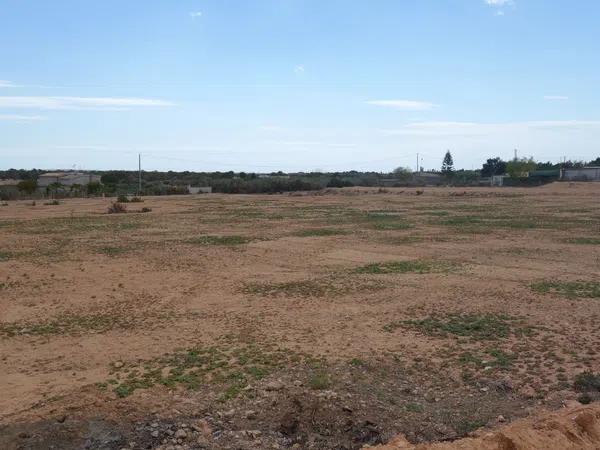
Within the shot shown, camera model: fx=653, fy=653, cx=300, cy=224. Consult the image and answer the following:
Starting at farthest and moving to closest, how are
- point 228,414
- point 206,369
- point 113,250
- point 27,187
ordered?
point 27,187 < point 113,250 < point 206,369 < point 228,414

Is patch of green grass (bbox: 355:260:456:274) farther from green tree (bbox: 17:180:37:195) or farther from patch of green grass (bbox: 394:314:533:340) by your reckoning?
green tree (bbox: 17:180:37:195)

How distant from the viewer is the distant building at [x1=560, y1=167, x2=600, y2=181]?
96.1m

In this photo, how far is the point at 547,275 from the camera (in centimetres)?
1622

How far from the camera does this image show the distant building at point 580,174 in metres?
96.1

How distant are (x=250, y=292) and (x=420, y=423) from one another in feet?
25.7

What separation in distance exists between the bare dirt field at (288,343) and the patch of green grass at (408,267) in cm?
8

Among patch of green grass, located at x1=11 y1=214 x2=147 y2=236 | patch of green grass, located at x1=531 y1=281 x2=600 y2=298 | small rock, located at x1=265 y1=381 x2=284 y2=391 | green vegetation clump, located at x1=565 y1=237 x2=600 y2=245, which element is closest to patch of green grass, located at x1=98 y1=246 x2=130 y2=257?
patch of green grass, located at x1=11 y1=214 x2=147 y2=236

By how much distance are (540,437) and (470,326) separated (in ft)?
16.9

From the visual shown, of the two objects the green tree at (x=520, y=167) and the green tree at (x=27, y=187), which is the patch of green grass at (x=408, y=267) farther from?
the green tree at (x=520, y=167)

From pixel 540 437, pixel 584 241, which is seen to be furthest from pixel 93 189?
pixel 540 437

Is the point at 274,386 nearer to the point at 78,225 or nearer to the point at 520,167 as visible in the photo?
the point at 78,225

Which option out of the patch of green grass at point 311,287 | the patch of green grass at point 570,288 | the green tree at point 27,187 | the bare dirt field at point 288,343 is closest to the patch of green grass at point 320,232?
the bare dirt field at point 288,343

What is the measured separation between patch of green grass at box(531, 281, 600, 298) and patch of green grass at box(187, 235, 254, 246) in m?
11.9

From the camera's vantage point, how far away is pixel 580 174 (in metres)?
104
